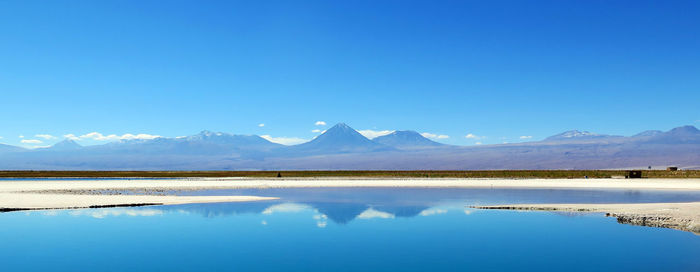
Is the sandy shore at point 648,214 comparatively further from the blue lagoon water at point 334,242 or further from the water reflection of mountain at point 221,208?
the water reflection of mountain at point 221,208

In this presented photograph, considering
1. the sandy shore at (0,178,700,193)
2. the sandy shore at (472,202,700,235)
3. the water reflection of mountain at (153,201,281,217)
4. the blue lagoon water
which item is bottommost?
the blue lagoon water

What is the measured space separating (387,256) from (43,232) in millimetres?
14989

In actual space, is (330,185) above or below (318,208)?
above

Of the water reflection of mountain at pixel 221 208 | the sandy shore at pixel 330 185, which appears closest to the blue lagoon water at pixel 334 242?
the water reflection of mountain at pixel 221 208

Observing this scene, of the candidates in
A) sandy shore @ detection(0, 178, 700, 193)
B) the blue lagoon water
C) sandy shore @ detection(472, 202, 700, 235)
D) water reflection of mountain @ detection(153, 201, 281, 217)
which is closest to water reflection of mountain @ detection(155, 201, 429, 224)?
water reflection of mountain @ detection(153, 201, 281, 217)

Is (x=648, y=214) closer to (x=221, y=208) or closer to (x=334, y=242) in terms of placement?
(x=334, y=242)

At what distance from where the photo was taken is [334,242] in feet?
70.8

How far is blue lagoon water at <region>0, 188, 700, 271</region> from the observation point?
17.2 meters

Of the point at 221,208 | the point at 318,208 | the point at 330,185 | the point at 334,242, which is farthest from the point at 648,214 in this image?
the point at 330,185

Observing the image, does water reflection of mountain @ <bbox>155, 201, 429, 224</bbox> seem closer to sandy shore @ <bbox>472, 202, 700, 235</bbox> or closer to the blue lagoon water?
the blue lagoon water

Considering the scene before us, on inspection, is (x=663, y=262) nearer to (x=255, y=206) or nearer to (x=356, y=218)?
(x=356, y=218)

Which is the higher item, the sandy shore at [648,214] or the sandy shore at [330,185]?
the sandy shore at [330,185]

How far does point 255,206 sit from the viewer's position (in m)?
36.3

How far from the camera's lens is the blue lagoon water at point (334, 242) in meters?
17.2
